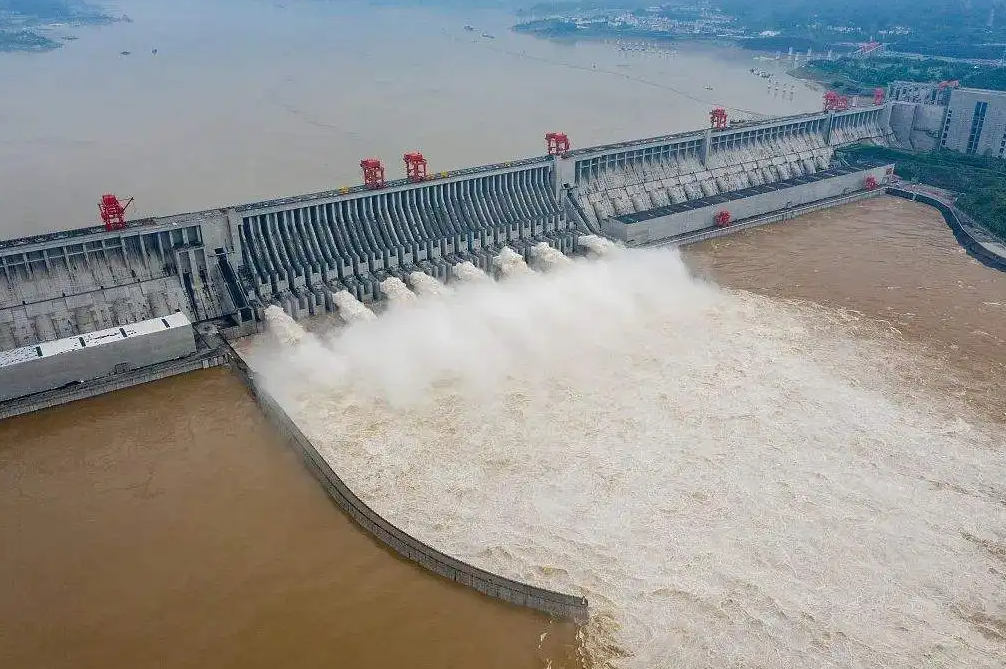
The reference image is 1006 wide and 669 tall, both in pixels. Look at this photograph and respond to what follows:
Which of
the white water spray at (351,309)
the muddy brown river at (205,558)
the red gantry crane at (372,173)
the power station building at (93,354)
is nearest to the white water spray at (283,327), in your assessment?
the white water spray at (351,309)

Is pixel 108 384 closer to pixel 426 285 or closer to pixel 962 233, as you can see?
Result: pixel 426 285

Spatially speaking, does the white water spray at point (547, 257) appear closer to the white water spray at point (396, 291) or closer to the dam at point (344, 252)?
the dam at point (344, 252)

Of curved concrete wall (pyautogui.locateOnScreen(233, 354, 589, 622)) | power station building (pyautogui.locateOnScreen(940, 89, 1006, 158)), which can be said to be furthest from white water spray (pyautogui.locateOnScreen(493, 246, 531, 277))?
power station building (pyautogui.locateOnScreen(940, 89, 1006, 158))

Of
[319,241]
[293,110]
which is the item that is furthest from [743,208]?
[293,110]

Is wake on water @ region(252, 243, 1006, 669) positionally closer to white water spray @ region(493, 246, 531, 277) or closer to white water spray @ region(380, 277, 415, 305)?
white water spray @ region(380, 277, 415, 305)

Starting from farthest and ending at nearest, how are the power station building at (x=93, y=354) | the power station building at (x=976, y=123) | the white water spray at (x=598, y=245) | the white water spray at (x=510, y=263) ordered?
the power station building at (x=976, y=123) < the white water spray at (x=598, y=245) < the white water spray at (x=510, y=263) < the power station building at (x=93, y=354)

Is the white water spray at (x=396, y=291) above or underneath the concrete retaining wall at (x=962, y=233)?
above
